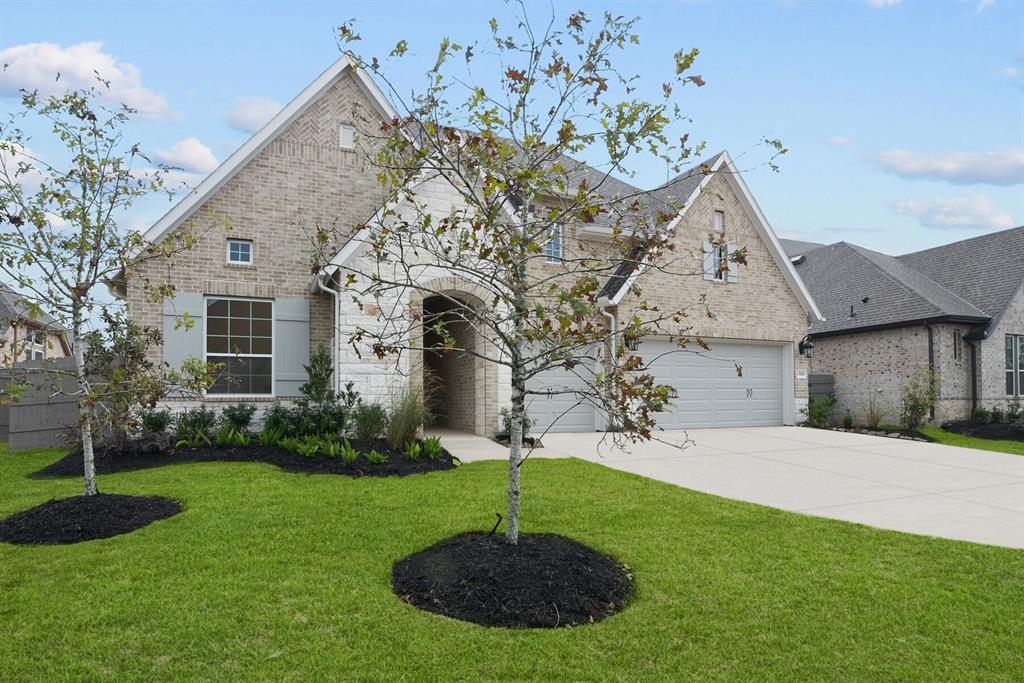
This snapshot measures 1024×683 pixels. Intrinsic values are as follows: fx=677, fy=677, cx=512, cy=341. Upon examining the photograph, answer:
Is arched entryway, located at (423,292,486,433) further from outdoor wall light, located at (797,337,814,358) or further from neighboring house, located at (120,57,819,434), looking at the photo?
outdoor wall light, located at (797,337,814,358)

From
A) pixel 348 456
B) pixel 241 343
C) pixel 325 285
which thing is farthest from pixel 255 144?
pixel 348 456

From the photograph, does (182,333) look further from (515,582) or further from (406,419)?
(515,582)

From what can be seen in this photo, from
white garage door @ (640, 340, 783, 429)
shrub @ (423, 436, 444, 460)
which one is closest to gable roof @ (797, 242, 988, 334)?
white garage door @ (640, 340, 783, 429)

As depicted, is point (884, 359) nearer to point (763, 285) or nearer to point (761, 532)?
point (763, 285)

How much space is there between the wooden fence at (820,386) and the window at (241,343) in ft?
50.0

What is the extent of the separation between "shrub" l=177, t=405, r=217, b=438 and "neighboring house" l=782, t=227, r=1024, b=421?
17.5 metres

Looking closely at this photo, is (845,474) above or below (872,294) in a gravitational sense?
below

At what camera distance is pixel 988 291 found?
20.4 metres

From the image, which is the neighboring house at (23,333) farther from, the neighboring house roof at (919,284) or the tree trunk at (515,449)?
the neighboring house roof at (919,284)

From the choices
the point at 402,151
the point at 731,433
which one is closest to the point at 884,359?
the point at 731,433

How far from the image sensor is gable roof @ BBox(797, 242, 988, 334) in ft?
63.0

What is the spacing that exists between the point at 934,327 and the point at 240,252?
59.2 ft

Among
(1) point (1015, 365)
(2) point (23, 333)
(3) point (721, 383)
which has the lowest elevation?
(3) point (721, 383)

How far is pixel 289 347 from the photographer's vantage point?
1370 centimetres
